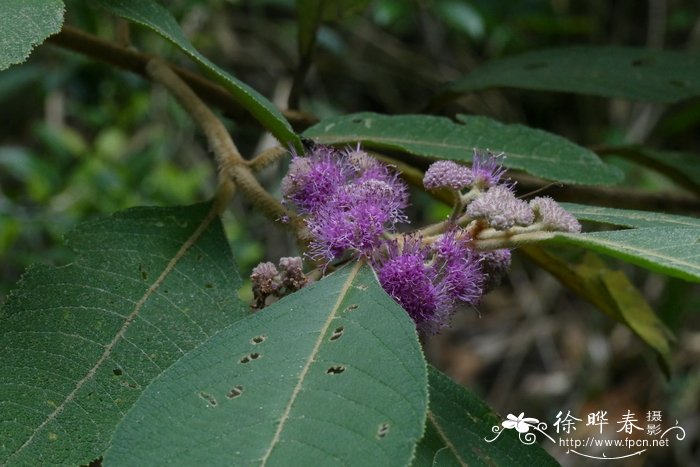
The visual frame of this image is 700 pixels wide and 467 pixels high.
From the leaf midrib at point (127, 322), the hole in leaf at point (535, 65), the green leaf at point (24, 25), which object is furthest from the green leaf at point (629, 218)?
the hole in leaf at point (535, 65)

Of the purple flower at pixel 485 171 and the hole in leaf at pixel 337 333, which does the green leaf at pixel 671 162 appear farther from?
the hole in leaf at pixel 337 333

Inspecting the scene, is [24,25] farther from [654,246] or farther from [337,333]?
[654,246]

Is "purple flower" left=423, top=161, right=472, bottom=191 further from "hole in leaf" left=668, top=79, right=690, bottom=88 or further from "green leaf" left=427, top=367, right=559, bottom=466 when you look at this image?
"hole in leaf" left=668, top=79, right=690, bottom=88

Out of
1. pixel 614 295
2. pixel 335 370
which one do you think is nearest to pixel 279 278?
pixel 335 370

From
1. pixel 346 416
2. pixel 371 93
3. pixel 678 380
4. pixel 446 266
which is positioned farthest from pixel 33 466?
pixel 371 93

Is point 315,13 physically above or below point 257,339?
above

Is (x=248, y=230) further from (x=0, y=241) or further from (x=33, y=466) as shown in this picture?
(x=33, y=466)

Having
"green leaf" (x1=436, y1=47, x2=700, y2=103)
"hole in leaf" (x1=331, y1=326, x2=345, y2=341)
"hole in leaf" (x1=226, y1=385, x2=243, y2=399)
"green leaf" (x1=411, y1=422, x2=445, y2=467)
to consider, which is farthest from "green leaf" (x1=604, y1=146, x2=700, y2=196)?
"hole in leaf" (x1=226, y1=385, x2=243, y2=399)
